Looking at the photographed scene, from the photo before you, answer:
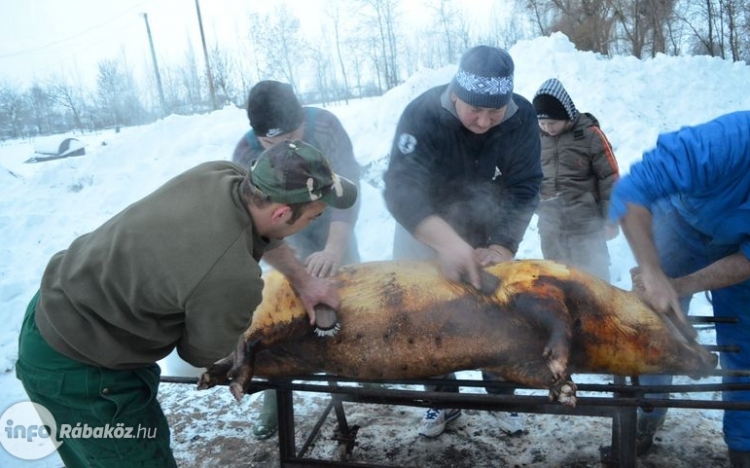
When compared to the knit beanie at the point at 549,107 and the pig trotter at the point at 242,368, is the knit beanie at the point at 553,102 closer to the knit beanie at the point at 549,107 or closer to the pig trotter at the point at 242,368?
the knit beanie at the point at 549,107

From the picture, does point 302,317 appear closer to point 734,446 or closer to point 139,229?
point 139,229

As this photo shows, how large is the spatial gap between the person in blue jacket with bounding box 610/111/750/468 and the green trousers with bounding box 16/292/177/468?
2.20 meters

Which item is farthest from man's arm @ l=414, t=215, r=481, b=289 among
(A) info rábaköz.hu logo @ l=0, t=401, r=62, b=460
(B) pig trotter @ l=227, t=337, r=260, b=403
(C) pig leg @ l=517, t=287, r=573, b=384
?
(A) info rábaköz.hu logo @ l=0, t=401, r=62, b=460

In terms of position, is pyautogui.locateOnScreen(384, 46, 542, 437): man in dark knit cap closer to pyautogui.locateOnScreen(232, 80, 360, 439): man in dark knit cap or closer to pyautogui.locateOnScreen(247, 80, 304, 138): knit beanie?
pyautogui.locateOnScreen(232, 80, 360, 439): man in dark knit cap

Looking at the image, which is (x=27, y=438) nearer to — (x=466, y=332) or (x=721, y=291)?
(x=466, y=332)

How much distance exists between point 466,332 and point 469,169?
0.95m

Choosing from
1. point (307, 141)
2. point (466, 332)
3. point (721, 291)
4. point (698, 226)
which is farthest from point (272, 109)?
point (721, 291)

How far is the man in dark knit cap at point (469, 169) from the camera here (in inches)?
99.7

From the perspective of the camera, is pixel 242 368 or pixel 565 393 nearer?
pixel 565 393

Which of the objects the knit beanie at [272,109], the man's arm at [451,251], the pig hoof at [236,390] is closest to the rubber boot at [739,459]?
the man's arm at [451,251]

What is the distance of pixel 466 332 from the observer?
2633 millimetres

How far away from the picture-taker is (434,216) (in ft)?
8.98

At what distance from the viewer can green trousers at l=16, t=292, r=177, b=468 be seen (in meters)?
1.90

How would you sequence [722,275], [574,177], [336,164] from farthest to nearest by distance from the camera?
[574,177], [336,164], [722,275]
